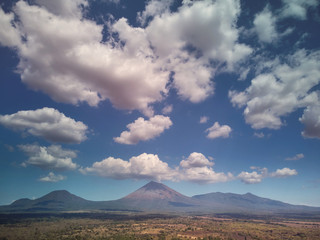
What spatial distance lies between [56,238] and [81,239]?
1812 cm

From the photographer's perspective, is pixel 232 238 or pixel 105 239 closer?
pixel 105 239

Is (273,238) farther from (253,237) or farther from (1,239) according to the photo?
(1,239)

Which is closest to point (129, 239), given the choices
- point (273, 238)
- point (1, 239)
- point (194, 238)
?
point (194, 238)

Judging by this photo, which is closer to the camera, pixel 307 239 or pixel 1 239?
pixel 1 239

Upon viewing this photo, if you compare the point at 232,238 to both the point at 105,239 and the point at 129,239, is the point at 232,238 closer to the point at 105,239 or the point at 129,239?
the point at 129,239

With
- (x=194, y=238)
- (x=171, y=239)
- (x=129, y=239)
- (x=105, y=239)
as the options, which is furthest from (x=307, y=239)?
(x=105, y=239)

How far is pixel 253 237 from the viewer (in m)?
146

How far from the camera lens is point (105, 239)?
126938 mm

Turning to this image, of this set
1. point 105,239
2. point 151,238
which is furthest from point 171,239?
point 105,239

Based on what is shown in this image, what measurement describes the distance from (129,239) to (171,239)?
27.6 metres

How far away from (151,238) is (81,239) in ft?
151

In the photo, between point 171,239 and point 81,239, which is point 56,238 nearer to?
point 81,239

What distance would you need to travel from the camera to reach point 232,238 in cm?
13975

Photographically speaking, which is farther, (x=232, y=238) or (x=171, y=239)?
(x=232, y=238)
